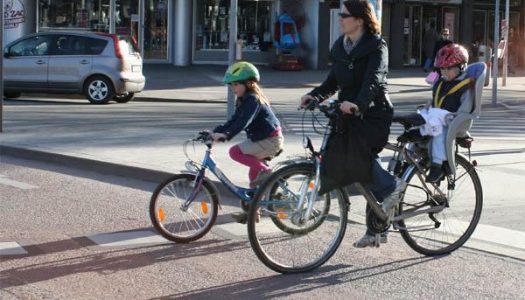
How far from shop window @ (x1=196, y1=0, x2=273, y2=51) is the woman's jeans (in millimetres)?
24858

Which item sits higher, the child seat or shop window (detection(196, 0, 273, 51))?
shop window (detection(196, 0, 273, 51))

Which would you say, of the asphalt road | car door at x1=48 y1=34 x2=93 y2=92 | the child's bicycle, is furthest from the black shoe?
car door at x1=48 y1=34 x2=93 y2=92

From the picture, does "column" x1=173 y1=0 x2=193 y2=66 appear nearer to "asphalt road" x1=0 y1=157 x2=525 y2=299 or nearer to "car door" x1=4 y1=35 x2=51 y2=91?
"car door" x1=4 y1=35 x2=51 y2=91

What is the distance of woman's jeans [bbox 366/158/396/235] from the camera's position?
576 cm

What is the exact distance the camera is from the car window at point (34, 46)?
63.4 feet

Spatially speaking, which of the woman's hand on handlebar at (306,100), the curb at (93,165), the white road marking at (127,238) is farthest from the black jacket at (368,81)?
A: the curb at (93,165)

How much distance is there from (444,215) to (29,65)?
14838mm

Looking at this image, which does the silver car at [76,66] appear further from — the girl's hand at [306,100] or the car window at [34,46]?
the girl's hand at [306,100]

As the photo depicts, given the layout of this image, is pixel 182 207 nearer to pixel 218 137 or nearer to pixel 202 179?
pixel 202 179

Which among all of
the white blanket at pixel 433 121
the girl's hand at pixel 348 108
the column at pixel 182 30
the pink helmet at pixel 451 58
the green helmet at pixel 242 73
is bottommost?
the white blanket at pixel 433 121

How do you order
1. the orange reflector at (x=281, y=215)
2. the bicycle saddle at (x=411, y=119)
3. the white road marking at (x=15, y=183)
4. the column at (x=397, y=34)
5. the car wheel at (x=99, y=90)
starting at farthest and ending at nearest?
the column at (x=397, y=34), the car wheel at (x=99, y=90), the white road marking at (x=15, y=183), the bicycle saddle at (x=411, y=119), the orange reflector at (x=281, y=215)

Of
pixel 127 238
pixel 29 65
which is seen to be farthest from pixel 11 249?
pixel 29 65

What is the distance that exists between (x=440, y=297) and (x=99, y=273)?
2350 millimetres

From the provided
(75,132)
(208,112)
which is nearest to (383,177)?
(75,132)
